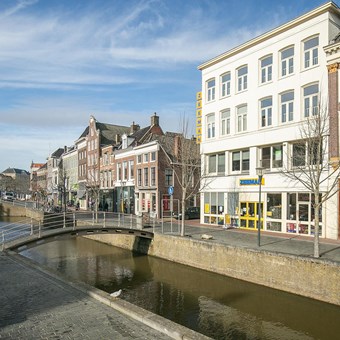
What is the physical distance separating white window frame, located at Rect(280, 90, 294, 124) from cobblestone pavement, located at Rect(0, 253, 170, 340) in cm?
1717

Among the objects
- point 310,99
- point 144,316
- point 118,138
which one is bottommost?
point 144,316

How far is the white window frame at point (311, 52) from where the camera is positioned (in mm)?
20609

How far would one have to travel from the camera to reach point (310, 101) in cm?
2081

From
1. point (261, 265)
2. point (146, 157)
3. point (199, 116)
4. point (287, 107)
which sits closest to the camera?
point (261, 265)

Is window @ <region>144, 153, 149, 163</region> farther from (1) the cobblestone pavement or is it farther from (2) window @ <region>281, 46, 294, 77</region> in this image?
(1) the cobblestone pavement

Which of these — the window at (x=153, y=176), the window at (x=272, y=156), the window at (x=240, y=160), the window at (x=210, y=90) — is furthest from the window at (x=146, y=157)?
the window at (x=272, y=156)

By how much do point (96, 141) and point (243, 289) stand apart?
3780 cm

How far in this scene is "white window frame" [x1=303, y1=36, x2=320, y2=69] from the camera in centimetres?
2061

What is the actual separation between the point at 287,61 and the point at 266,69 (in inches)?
70.0

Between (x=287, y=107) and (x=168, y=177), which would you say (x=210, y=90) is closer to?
(x=287, y=107)

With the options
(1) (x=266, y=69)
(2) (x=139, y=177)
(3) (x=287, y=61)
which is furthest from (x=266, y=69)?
(2) (x=139, y=177)

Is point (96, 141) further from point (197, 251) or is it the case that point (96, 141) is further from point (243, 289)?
point (243, 289)

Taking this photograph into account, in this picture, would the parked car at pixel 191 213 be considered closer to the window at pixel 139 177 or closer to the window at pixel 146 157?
the window at pixel 139 177

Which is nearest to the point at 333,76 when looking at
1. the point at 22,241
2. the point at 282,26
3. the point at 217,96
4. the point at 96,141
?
the point at 282,26
